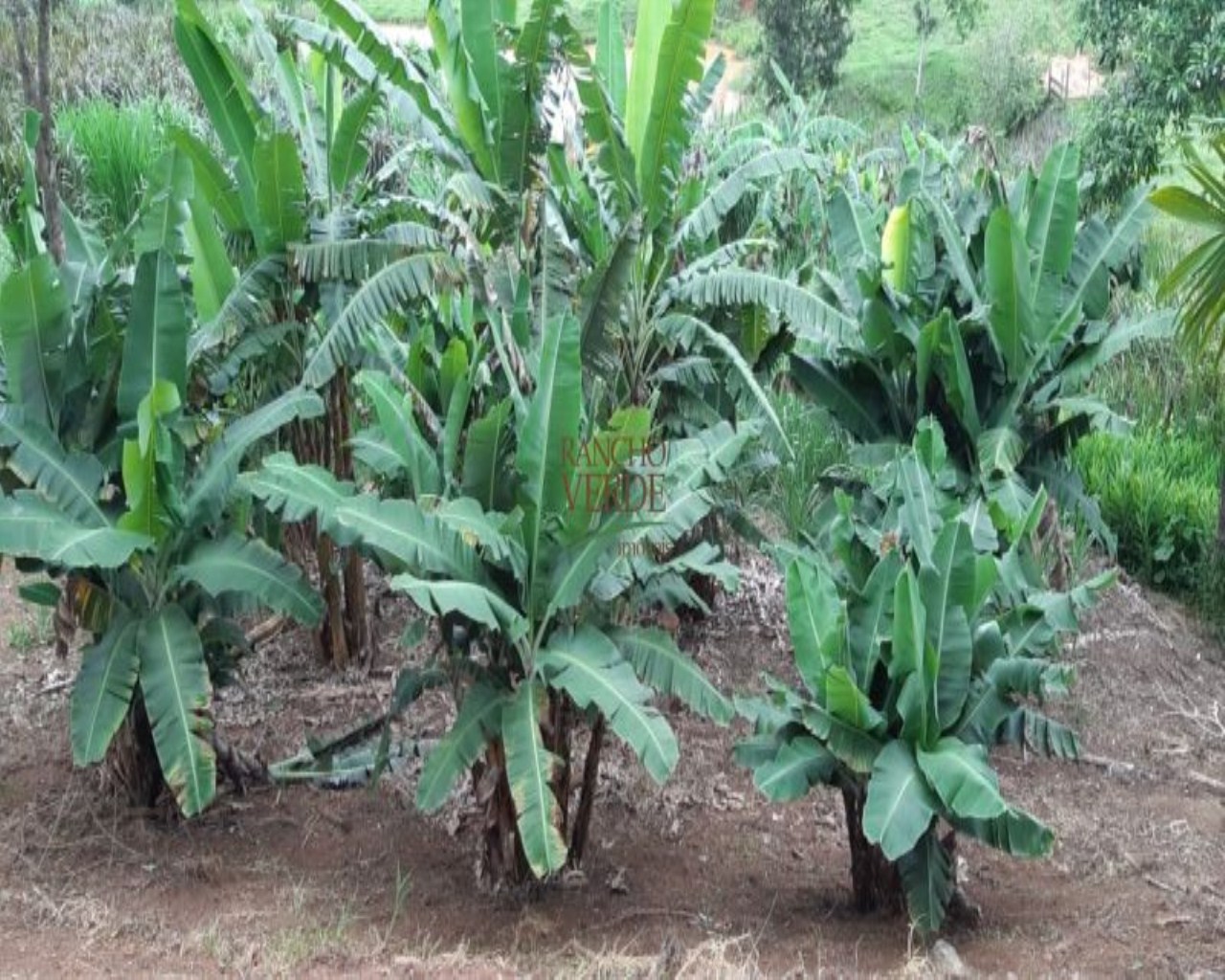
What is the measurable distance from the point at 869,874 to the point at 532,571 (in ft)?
5.52

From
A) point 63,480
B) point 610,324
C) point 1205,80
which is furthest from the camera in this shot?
point 1205,80

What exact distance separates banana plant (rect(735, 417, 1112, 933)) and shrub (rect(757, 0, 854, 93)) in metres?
18.4

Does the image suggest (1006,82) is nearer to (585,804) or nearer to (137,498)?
(585,804)

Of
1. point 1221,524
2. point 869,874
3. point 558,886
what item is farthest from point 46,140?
point 1221,524

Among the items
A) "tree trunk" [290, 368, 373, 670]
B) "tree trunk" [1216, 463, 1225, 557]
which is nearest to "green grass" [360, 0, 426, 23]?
"tree trunk" [1216, 463, 1225, 557]

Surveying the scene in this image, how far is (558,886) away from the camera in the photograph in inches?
230

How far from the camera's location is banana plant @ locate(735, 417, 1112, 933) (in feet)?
16.3

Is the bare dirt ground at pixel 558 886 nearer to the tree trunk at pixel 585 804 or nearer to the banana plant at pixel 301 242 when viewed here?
the tree trunk at pixel 585 804

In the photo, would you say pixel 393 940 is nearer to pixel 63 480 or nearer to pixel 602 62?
pixel 63 480

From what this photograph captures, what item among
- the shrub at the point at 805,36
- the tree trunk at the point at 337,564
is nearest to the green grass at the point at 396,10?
the shrub at the point at 805,36

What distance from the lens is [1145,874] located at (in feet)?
20.5

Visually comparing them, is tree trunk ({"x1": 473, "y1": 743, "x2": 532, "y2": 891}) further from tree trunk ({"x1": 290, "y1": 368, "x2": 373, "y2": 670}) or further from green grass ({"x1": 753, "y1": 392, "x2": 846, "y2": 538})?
green grass ({"x1": 753, "y1": 392, "x2": 846, "y2": 538})

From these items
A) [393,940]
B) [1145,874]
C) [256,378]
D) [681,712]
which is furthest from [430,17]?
[1145,874]

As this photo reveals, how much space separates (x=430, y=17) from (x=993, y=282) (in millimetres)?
2947
